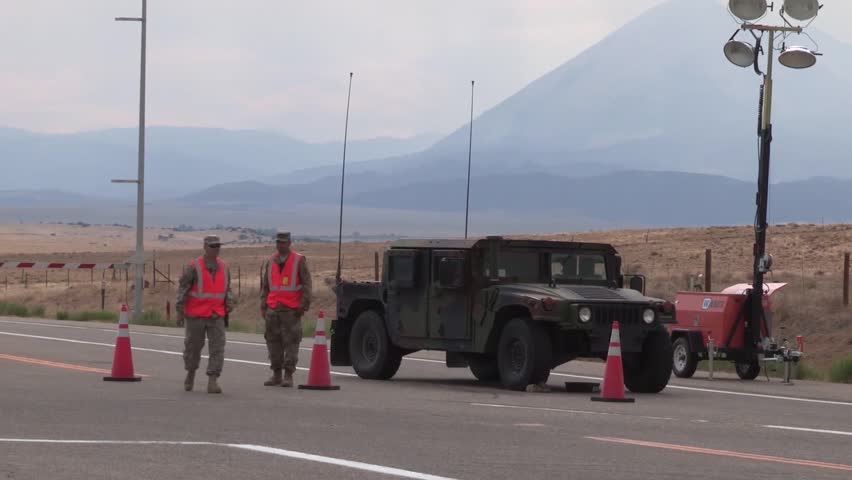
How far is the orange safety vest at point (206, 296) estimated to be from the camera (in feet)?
63.7

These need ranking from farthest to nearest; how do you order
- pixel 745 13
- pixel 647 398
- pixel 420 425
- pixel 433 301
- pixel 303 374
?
pixel 745 13, pixel 303 374, pixel 433 301, pixel 647 398, pixel 420 425

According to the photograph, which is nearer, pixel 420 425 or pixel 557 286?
pixel 420 425

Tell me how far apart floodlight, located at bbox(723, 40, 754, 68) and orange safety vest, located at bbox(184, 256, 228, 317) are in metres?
9.56

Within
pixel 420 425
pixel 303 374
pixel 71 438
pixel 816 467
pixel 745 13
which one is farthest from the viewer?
pixel 745 13

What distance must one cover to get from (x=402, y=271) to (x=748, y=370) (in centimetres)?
661

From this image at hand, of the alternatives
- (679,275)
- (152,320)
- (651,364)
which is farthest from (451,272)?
(679,275)

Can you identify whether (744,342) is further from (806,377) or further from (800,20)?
(800,20)

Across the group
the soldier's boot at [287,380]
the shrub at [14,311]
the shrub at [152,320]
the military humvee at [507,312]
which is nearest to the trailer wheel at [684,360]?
the military humvee at [507,312]

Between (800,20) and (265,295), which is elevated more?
(800,20)

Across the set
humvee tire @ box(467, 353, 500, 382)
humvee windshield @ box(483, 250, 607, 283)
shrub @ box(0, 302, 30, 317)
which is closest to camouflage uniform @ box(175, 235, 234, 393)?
humvee windshield @ box(483, 250, 607, 283)

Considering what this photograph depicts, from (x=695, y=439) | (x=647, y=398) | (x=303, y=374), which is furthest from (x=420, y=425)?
(x=303, y=374)

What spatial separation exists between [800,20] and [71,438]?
15274mm

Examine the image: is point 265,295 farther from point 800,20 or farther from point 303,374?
point 800,20

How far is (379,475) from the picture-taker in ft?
36.8
